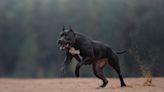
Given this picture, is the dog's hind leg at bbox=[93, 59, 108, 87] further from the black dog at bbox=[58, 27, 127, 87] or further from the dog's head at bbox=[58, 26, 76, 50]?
the dog's head at bbox=[58, 26, 76, 50]

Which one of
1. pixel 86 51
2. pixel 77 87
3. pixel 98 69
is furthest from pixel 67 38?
pixel 77 87

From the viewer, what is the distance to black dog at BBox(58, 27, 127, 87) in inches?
495

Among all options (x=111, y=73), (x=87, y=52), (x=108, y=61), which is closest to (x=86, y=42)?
(x=87, y=52)

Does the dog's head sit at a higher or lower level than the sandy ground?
higher

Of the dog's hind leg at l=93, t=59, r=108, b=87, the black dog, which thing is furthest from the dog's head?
the dog's hind leg at l=93, t=59, r=108, b=87

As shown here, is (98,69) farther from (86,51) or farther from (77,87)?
(77,87)

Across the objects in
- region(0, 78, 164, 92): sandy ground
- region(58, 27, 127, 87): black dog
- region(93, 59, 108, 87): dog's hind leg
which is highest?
region(58, 27, 127, 87): black dog

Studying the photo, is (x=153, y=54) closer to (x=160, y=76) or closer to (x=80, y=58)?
(x=160, y=76)

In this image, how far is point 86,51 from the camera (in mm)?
12758

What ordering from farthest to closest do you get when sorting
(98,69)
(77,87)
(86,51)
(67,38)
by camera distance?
(77,87), (98,69), (86,51), (67,38)

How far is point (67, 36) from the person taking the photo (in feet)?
41.3

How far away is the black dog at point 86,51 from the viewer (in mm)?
12562

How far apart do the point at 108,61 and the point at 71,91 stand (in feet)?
6.59

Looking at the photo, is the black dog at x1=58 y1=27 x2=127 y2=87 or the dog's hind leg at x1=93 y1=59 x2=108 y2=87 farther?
the dog's hind leg at x1=93 y1=59 x2=108 y2=87
